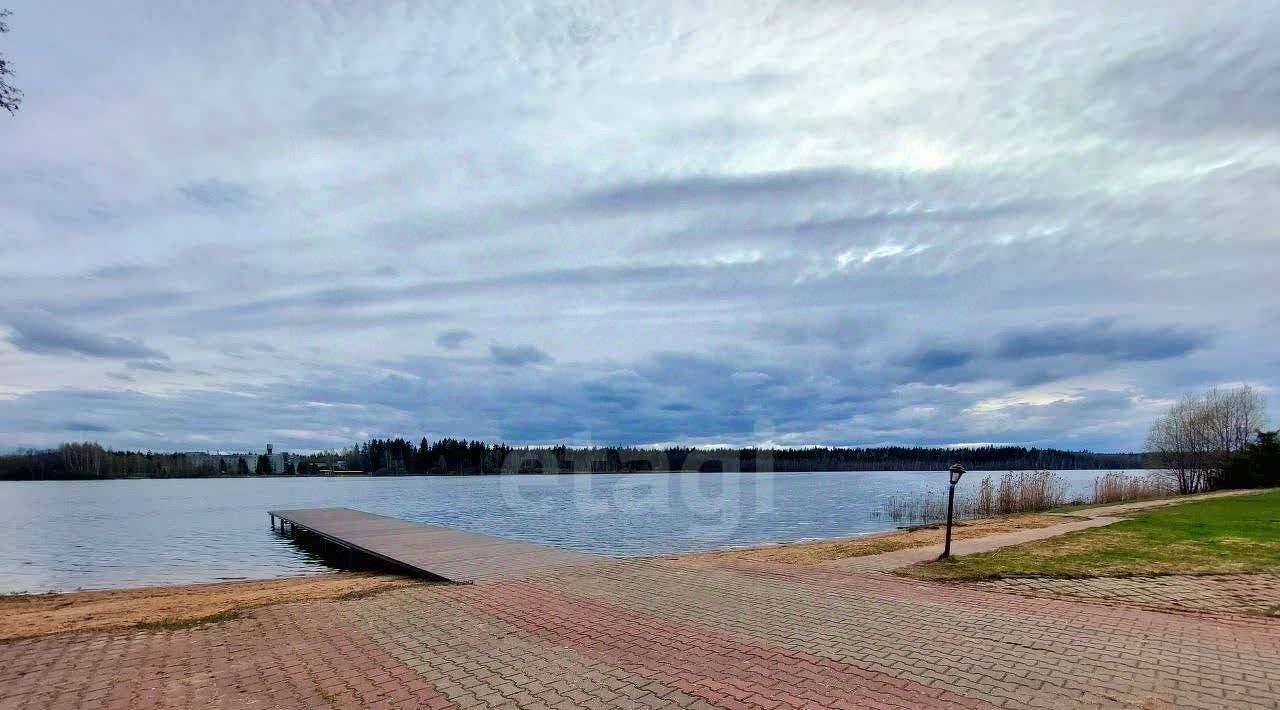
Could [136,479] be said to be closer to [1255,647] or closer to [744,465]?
[744,465]

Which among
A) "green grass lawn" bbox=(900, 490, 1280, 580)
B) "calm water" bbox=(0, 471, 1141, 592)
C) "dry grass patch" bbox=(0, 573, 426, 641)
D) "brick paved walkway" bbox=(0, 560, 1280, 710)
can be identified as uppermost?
"brick paved walkway" bbox=(0, 560, 1280, 710)

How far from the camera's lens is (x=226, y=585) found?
14125mm

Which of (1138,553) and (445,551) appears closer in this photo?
(1138,553)

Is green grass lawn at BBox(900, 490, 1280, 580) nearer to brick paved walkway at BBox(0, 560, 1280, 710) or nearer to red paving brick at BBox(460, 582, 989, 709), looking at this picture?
brick paved walkway at BBox(0, 560, 1280, 710)

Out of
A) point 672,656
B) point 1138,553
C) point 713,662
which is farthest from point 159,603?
point 1138,553

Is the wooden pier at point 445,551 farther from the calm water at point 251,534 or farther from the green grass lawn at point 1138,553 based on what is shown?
the green grass lawn at point 1138,553

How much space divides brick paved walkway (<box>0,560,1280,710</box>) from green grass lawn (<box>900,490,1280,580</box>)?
7.28 ft

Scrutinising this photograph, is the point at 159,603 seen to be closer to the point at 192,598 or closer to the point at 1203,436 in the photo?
the point at 192,598

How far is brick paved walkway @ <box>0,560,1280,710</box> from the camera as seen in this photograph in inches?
187

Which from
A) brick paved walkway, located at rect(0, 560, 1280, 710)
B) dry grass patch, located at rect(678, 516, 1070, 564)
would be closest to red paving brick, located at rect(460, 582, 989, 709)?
brick paved walkway, located at rect(0, 560, 1280, 710)

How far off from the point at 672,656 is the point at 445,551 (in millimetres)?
9812

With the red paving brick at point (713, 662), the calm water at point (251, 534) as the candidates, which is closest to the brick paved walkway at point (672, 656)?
the red paving brick at point (713, 662)

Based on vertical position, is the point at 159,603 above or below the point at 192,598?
above

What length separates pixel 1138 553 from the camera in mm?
11656
